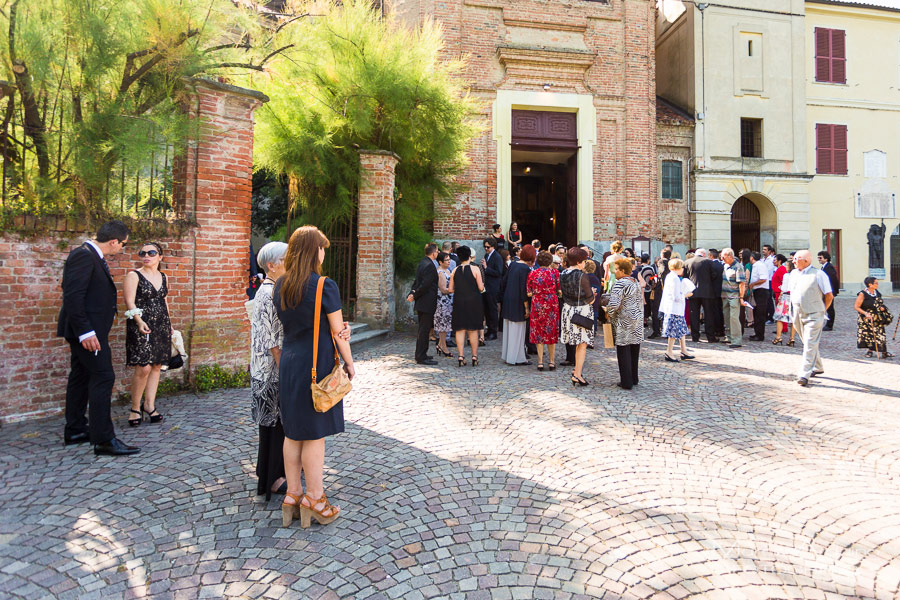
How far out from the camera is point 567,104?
1641 cm

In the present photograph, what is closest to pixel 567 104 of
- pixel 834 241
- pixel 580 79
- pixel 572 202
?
pixel 580 79

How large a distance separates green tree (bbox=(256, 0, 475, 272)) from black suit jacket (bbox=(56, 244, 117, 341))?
579 centimetres

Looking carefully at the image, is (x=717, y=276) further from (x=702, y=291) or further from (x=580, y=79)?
(x=580, y=79)

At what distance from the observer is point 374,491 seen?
363 cm

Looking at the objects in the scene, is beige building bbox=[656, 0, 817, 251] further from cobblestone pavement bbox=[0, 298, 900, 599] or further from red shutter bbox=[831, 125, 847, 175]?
cobblestone pavement bbox=[0, 298, 900, 599]

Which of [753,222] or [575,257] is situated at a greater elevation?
[753,222]

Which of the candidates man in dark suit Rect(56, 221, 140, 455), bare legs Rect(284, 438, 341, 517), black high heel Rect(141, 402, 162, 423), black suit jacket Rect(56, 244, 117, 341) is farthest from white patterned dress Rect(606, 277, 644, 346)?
black suit jacket Rect(56, 244, 117, 341)

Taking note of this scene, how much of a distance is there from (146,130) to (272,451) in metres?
3.96

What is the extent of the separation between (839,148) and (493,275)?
18793mm

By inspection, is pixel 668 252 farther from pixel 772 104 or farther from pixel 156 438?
pixel 772 104

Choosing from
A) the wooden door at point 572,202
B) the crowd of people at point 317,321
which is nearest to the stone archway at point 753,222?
the wooden door at point 572,202

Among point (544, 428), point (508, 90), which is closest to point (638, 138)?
point (508, 90)

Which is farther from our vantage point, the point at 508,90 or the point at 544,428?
the point at 508,90

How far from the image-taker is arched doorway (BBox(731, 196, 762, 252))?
2038cm
